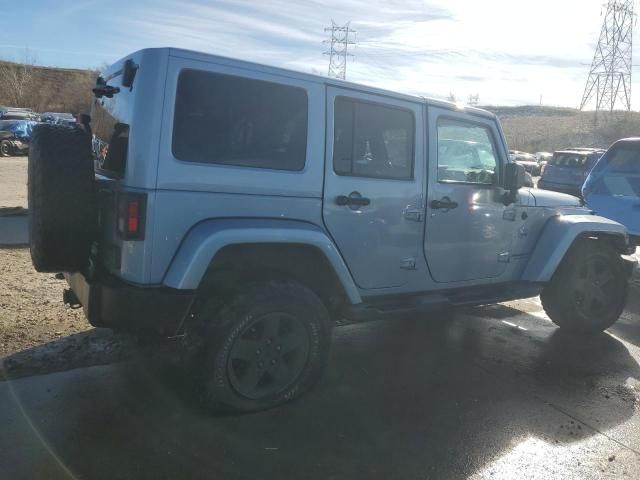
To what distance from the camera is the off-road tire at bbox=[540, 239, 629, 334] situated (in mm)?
5219

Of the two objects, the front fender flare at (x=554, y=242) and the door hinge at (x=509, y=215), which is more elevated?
the door hinge at (x=509, y=215)

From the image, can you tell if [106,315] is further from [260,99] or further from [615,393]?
[615,393]

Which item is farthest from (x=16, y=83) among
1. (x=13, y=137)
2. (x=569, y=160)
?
(x=569, y=160)

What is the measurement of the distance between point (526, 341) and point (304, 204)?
2.90 metres

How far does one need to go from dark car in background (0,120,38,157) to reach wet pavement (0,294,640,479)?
2423 centimetres

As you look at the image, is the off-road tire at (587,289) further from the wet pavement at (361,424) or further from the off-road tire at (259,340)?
the off-road tire at (259,340)

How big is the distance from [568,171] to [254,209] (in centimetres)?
1454

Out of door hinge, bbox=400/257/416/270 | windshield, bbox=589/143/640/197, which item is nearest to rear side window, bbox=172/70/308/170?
door hinge, bbox=400/257/416/270

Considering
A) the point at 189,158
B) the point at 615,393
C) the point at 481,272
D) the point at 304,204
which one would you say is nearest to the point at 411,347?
the point at 481,272

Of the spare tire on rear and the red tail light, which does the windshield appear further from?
the spare tire on rear

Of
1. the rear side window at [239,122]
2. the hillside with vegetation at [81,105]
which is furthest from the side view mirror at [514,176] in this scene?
the hillside with vegetation at [81,105]

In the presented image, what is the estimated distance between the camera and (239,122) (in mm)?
3311

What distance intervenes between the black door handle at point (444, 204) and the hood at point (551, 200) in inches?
44.5

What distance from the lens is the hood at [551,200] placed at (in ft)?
16.5
